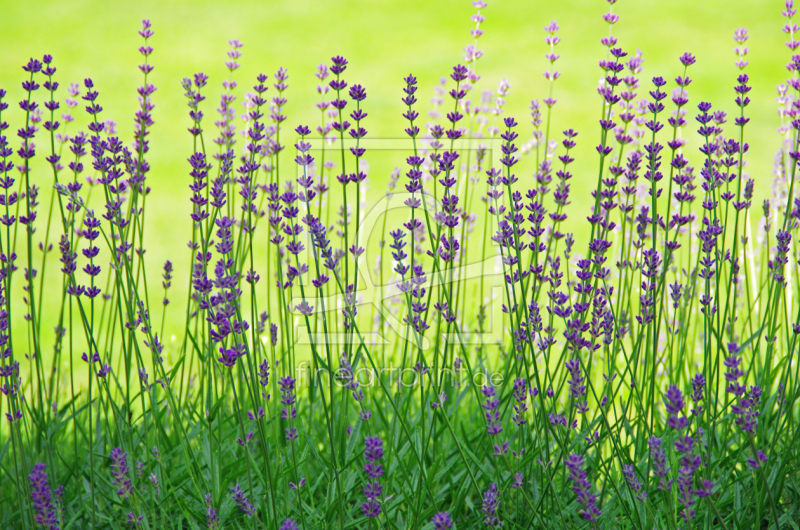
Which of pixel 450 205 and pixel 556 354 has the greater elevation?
pixel 450 205

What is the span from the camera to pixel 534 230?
65.8 inches

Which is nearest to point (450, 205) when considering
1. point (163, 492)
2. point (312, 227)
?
point (312, 227)

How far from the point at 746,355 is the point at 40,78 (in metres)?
9.64

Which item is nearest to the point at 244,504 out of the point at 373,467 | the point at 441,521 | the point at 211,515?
the point at 211,515

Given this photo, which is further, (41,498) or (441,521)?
(41,498)

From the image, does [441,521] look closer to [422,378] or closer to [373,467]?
[373,467]

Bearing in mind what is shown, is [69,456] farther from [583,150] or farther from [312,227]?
[583,150]

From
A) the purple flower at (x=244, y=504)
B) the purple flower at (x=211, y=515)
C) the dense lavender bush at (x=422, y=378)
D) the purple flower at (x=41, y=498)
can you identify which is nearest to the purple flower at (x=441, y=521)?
the dense lavender bush at (x=422, y=378)

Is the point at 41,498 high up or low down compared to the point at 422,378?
down

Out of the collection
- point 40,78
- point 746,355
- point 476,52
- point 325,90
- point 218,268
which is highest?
point 40,78

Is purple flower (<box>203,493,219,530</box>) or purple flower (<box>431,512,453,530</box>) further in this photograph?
purple flower (<box>203,493,219,530</box>)

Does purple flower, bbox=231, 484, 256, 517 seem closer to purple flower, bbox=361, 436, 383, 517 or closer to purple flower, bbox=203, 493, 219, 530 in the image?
purple flower, bbox=203, 493, 219, 530

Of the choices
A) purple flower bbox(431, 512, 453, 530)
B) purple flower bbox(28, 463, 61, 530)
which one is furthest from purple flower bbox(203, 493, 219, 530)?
purple flower bbox(431, 512, 453, 530)

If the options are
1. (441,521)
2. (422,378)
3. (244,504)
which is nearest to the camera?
(441,521)
